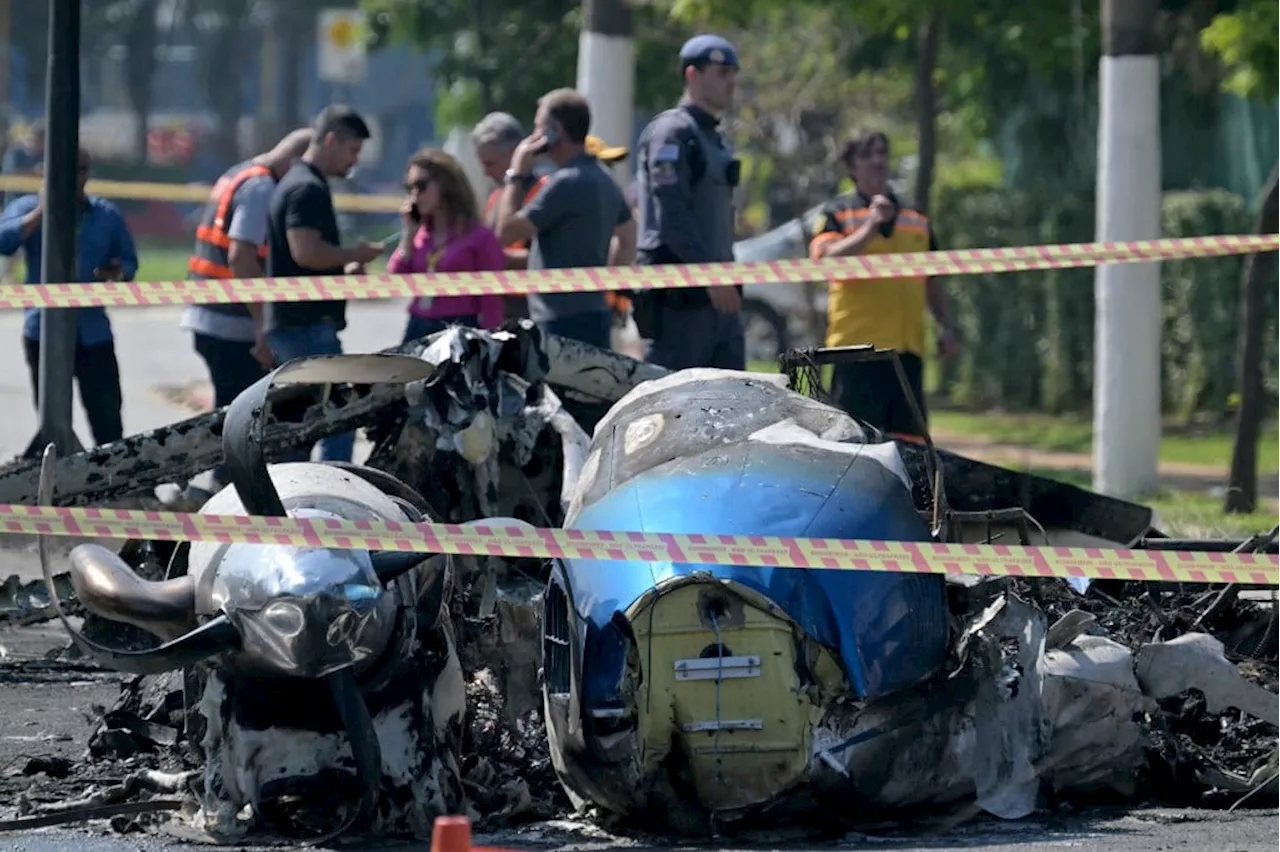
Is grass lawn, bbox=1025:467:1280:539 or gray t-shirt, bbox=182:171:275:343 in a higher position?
gray t-shirt, bbox=182:171:275:343

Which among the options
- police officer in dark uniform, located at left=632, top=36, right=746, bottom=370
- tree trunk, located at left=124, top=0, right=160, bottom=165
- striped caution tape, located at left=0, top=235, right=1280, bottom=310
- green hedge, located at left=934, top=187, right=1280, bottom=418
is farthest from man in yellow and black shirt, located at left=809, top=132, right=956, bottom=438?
tree trunk, located at left=124, top=0, right=160, bottom=165

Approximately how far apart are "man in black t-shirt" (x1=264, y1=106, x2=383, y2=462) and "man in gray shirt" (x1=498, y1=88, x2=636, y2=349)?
2.40ft

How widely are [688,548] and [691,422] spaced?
70cm

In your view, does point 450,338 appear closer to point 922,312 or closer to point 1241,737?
point 1241,737

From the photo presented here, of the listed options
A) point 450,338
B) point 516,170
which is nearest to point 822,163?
point 516,170

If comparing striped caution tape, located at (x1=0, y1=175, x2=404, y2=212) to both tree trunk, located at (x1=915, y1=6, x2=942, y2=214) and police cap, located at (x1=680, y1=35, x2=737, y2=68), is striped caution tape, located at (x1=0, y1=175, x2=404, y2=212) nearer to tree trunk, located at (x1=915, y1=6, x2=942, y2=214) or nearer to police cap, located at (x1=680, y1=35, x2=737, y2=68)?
tree trunk, located at (x1=915, y1=6, x2=942, y2=214)

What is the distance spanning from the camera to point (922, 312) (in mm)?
11477

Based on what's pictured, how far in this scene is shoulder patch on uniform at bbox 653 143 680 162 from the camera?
10.1 meters

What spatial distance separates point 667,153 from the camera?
10141 mm

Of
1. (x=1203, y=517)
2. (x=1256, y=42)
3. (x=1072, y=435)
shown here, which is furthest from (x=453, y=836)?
(x=1072, y=435)

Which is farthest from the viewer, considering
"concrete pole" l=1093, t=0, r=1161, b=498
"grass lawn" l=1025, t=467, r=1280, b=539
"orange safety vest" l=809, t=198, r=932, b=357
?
"concrete pole" l=1093, t=0, r=1161, b=498

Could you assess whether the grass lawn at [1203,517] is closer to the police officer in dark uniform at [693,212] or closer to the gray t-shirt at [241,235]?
the police officer in dark uniform at [693,212]

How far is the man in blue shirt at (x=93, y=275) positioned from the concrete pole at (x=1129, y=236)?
16.1 feet

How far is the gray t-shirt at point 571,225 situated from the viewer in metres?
10.4
